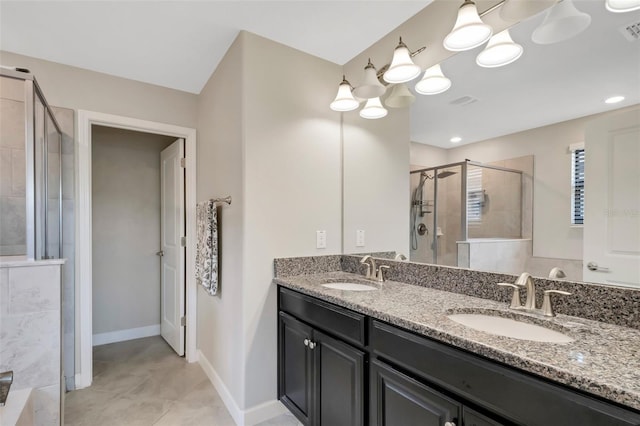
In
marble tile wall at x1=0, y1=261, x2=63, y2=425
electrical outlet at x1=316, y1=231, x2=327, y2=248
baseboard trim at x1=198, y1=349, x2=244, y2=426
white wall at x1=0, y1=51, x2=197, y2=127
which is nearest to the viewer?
marble tile wall at x1=0, y1=261, x2=63, y2=425

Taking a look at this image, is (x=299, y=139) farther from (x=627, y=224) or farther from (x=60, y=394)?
(x=60, y=394)

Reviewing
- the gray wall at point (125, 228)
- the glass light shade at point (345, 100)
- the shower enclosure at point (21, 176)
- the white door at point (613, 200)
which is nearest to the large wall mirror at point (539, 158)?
the white door at point (613, 200)

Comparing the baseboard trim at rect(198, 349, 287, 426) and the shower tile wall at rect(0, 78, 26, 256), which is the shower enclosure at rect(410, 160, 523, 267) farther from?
the shower tile wall at rect(0, 78, 26, 256)

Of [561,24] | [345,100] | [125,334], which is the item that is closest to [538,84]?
[561,24]

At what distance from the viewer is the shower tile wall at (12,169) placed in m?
2.12

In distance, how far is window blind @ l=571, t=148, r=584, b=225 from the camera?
1.15 meters

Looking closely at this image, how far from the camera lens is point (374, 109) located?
2078mm

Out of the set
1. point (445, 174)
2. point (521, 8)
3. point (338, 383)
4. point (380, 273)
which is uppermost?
point (521, 8)

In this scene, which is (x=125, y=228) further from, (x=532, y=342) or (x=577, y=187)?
(x=577, y=187)

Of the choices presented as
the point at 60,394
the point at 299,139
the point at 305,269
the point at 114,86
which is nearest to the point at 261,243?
the point at 305,269

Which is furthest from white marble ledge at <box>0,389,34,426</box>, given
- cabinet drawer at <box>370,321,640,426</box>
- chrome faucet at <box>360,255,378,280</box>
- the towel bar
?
chrome faucet at <box>360,255,378,280</box>

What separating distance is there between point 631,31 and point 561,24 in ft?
0.75

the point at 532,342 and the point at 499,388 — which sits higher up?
the point at 532,342

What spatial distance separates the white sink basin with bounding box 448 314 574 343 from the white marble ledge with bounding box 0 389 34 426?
177cm
